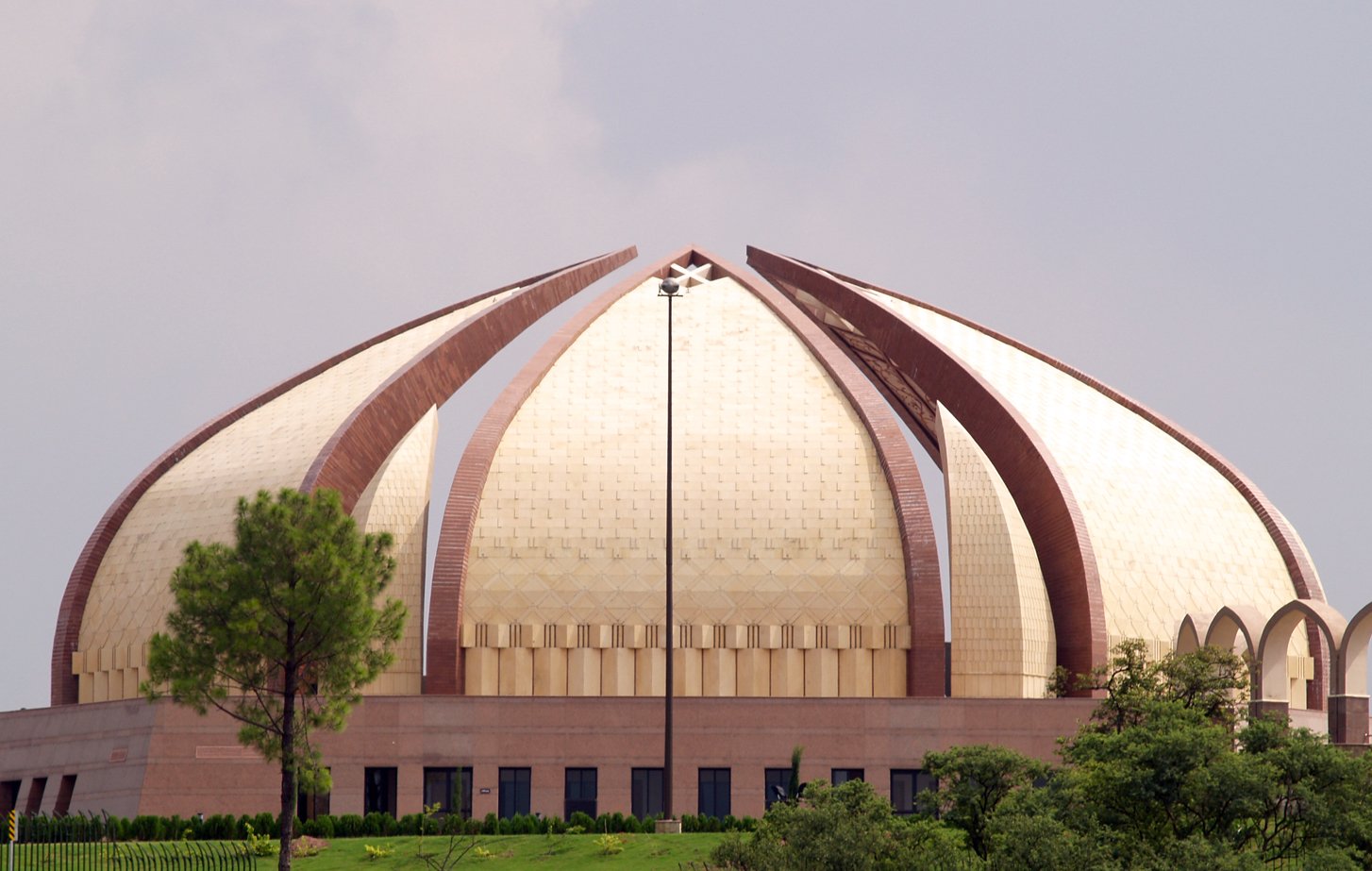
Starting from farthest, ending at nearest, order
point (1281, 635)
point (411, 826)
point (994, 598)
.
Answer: point (994, 598), point (1281, 635), point (411, 826)

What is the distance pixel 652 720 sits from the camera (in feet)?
133

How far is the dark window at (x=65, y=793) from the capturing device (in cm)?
4228

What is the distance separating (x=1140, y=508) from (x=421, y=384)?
1752 centimetres

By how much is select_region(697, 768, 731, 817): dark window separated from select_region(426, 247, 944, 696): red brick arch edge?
180 inches

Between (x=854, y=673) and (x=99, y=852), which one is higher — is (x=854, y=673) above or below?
above

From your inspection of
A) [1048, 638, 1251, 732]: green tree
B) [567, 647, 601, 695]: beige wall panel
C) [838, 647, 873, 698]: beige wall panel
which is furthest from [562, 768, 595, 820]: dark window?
[1048, 638, 1251, 732]: green tree

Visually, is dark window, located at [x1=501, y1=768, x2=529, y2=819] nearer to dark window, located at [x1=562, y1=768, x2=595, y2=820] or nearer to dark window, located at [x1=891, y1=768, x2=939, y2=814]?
dark window, located at [x1=562, y1=768, x2=595, y2=820]

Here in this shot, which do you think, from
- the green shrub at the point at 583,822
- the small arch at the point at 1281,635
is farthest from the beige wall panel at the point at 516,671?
the small arch at the point at 1281,635

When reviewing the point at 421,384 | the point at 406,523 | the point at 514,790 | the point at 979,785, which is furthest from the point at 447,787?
the point at 979,785

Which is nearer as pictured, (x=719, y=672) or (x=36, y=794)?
(x=719, y=672)

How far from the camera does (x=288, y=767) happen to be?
29172 mm

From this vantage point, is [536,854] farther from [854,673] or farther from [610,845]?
[854,673]

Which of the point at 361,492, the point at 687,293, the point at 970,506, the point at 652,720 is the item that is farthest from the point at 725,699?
the point at 687,293

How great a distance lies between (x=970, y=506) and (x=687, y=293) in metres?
11.5
